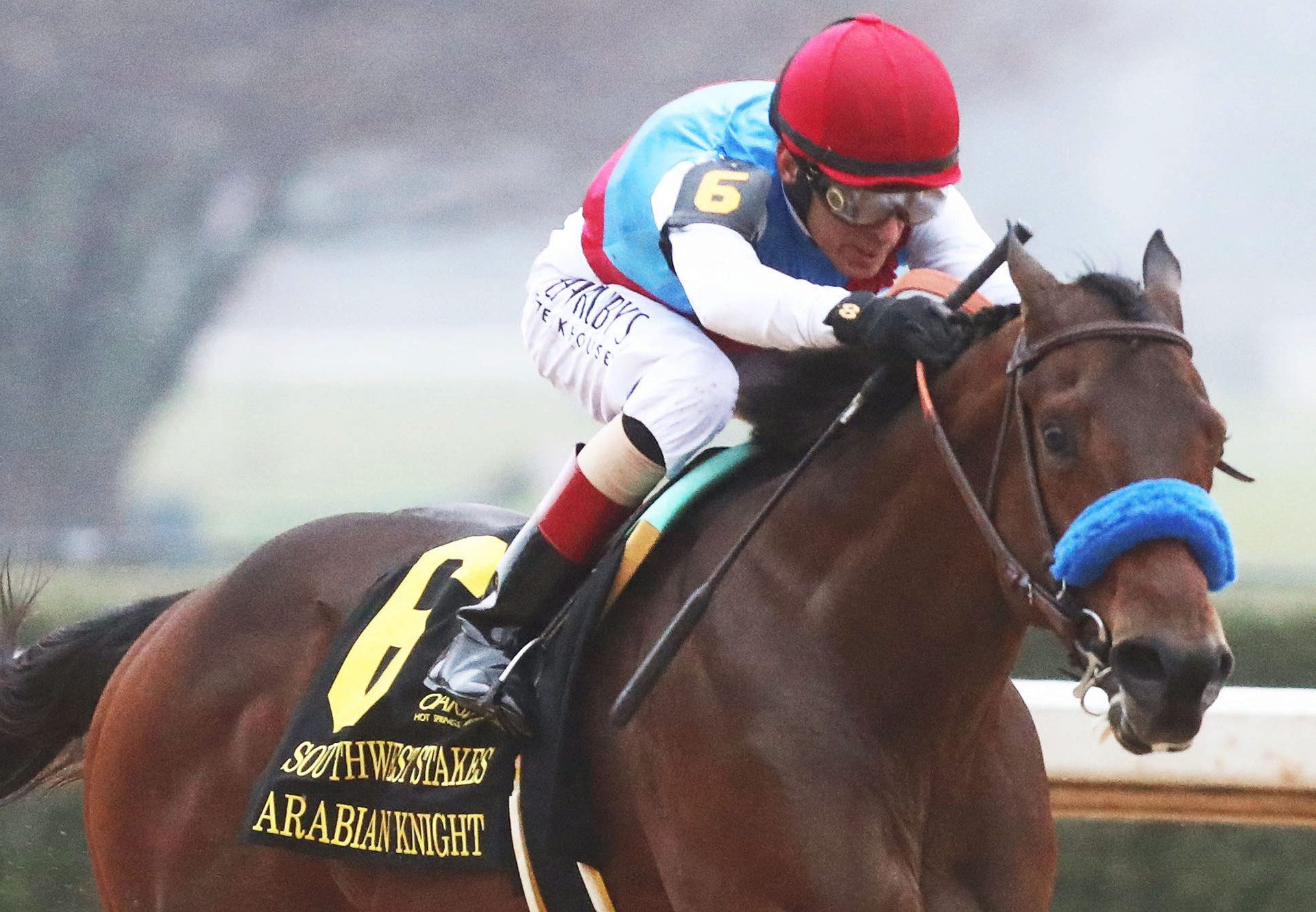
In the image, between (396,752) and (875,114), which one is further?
(396,752)

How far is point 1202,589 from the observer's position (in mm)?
2234

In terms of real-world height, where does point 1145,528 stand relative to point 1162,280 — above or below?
below

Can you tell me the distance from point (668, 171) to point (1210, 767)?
Result: 83.5 inches

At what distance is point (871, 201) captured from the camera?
2.96 meters

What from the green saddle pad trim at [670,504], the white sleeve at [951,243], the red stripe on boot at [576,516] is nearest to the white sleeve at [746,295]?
the green saddle pad trim at [670,504]

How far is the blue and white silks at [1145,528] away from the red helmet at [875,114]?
81 centimetres

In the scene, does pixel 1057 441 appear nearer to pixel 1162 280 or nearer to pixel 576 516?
pixel 1162 280

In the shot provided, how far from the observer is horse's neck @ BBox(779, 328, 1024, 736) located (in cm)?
263

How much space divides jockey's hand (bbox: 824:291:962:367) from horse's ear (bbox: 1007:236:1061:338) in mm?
177

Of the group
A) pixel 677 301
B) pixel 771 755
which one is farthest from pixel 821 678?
pixel 677 301

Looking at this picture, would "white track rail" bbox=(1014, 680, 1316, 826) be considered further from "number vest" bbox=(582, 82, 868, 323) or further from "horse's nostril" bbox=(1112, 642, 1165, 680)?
"horse's nostril" bbox=(1112, 642, 1165, 680)

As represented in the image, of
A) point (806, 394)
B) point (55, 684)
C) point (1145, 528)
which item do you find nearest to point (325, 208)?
point (55, 684)

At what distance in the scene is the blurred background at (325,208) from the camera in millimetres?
5953

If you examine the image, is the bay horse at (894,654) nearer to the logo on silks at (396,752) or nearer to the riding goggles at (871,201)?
the logo on silks at (396,752)
